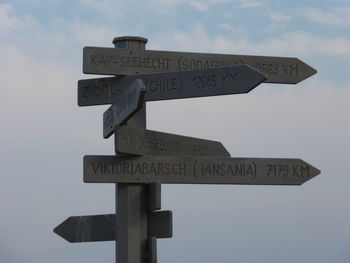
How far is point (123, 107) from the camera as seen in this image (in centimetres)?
557

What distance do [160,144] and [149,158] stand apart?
1.09ft

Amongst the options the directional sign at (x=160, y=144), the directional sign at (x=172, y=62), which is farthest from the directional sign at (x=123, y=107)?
the directional sign at (x=172, y=62)

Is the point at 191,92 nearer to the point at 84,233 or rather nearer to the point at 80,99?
the point at 80,99

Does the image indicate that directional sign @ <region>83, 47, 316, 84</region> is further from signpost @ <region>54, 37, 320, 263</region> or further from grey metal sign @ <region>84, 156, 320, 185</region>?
grey metal sign @ <region>84, 156, 320, 185</region>

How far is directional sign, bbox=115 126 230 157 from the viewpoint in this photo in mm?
5930

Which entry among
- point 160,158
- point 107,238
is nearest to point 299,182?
point 160,158

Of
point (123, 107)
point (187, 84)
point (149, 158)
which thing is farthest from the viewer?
point (149, 158)

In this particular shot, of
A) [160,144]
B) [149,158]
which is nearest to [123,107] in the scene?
[149,158]

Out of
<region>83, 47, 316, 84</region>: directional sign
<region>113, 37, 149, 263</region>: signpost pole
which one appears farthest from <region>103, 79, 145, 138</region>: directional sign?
<region>83, 47, 316, 84</region>: directional sign

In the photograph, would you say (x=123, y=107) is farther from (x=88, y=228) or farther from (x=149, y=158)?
(x=88, y=228)

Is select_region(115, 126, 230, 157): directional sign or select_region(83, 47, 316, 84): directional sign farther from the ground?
select_region(83, 47, 316, 84): directional sign

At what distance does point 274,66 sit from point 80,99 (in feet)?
5.44

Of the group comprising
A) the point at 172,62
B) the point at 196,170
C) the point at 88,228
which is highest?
the point at 172,62

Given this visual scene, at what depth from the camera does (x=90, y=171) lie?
5.96 meters
